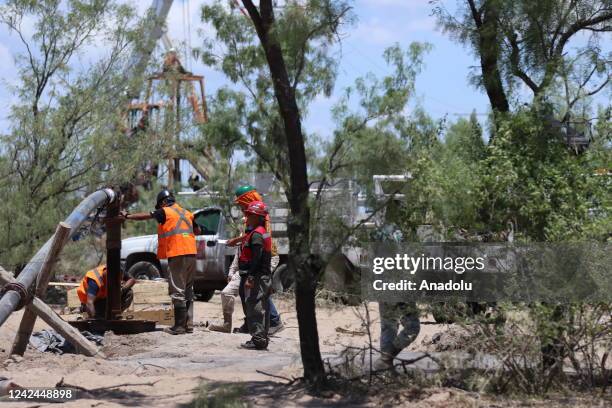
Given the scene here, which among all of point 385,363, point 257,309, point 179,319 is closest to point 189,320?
point 179,319

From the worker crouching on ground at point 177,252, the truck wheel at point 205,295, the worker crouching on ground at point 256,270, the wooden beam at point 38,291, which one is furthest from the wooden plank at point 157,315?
the truck wheel at point 205,295

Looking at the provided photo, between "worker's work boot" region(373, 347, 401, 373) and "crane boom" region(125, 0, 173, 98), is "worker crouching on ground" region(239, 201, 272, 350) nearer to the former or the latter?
"worker's work boot" region(373, 347, 401, 373)

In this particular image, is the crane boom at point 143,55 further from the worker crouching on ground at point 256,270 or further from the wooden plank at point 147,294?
the worker crouching on ground at point 256,270

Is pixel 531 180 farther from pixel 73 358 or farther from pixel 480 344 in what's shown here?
pixel 73 358

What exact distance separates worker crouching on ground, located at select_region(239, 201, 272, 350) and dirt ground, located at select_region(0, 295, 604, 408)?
257 mm

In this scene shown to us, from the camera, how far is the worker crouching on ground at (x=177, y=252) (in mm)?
11984

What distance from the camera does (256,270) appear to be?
10.6 m

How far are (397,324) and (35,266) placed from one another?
3897 mm

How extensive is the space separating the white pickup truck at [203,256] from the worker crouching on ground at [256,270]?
716cm

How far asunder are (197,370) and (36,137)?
936cm

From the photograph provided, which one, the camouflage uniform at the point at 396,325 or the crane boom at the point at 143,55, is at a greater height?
the crane boom at the point at 143,55

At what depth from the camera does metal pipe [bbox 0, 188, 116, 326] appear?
892 centimetres

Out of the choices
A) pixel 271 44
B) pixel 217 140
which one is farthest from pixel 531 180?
pixel 217 140

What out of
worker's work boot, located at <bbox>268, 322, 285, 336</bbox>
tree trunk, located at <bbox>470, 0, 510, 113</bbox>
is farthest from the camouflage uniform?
worker's work boot, located at <bbox>268, 322, 285, 336</bbox>
